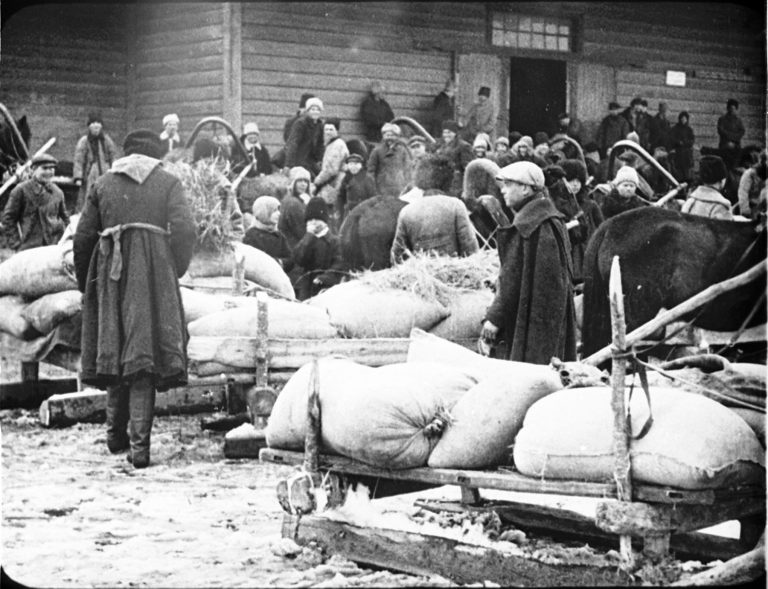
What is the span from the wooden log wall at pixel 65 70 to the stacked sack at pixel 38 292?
990 centimetres

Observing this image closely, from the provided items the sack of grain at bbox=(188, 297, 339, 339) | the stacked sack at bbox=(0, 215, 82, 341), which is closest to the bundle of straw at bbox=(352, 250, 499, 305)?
the sack of grain at bbox=(188, 297, 339, 339)

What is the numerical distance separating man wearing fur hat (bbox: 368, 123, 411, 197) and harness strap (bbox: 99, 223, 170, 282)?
8095 mm

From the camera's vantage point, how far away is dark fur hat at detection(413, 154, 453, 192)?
Answer: 9836 millimetres

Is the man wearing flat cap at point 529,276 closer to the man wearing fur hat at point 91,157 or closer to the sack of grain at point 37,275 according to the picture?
the sack of grain at point 37,275

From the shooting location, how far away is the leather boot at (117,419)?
843 cm

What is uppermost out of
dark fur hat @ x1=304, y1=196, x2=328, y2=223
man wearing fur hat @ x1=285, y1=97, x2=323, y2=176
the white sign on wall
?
the white sign on wall

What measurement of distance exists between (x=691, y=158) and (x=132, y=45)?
9.93 meters

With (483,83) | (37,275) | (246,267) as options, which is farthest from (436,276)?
(483,83)

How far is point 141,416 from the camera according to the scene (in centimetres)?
820

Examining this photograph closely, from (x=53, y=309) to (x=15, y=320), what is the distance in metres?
0.57

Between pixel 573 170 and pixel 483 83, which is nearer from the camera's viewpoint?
pixel 573 170

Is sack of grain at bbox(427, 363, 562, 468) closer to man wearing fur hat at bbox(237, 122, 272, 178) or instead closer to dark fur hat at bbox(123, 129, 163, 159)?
dark fur hat at bbox(123, 129, 163, 159)

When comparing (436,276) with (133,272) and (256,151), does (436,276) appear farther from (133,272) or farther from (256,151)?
(256,151)

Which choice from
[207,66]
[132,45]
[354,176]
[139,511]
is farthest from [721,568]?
[132,45]
